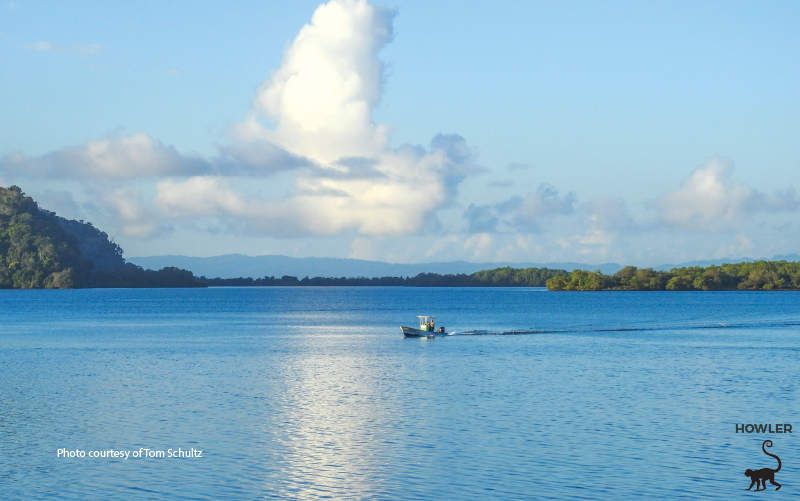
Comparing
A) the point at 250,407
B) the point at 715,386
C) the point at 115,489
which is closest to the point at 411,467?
the point at 115,489

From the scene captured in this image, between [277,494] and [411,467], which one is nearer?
[277,494]

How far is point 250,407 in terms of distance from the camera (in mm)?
38875

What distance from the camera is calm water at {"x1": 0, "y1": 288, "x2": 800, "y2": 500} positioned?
82.4ft

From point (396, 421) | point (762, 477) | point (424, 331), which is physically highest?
point (424, 331)

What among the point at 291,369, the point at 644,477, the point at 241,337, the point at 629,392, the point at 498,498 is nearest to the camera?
the point at 498,498

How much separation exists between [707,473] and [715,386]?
21.1m

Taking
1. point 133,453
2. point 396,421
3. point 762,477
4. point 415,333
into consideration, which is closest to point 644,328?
point 415,333

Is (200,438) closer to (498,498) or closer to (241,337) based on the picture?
(498,498)

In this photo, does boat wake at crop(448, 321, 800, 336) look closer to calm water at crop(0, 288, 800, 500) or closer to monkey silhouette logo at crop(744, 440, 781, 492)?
calm water at crop(0, 288, 800, 500)

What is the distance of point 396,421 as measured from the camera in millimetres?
35000

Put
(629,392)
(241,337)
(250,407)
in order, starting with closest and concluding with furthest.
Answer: (250,407) < (629,392) < (241,337)

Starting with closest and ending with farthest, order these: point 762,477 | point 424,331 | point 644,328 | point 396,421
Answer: point 762,477 → point 396,421 → point 424,331 → point 644,328

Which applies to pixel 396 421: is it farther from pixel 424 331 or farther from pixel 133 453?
pixel 424 331

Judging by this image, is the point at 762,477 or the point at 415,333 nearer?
the point at 762,477
